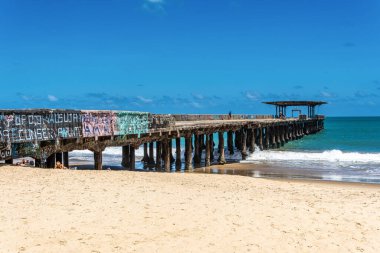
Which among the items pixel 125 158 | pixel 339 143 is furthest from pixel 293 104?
pixel 125 158

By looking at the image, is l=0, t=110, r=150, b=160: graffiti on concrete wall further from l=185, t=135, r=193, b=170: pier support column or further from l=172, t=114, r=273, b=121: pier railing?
l=172, t=114, r=273, b=121: pier railing

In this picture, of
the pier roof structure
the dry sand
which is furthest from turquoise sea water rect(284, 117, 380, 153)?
the dry sand

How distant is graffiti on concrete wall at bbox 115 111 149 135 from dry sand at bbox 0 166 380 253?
22.6ft

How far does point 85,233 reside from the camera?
8398mm

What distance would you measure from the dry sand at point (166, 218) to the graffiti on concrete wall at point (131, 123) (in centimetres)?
690

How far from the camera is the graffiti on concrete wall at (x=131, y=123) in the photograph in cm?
2088

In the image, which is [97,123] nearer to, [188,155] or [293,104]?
[188,155]

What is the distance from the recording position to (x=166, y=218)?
31.4 ft

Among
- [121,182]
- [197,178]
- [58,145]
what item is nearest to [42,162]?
[58,145]

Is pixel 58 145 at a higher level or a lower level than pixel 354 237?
higher

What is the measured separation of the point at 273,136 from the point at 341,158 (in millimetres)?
12889

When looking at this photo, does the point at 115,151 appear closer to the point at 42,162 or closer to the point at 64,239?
the point at 42,162

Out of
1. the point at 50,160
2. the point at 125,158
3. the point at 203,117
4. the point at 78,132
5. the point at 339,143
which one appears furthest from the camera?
the point at 339,143

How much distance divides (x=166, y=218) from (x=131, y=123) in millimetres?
12746
